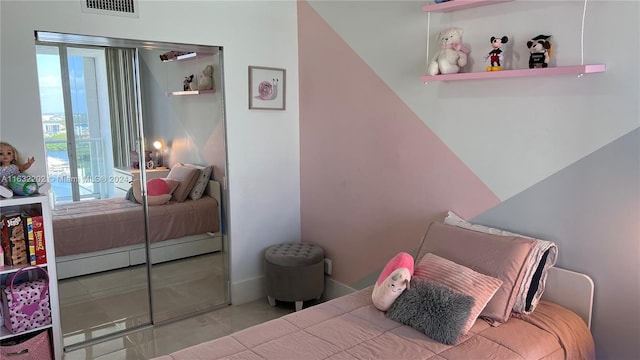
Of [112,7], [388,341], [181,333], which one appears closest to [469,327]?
[388,341]

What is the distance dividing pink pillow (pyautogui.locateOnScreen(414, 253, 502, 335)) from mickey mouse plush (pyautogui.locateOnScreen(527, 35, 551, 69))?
3.53 feet

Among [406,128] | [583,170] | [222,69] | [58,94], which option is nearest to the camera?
[583,170]

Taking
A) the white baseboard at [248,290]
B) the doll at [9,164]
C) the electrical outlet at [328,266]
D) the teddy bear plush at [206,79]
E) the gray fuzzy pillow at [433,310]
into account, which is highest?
the teddy bear plush at [206,79]

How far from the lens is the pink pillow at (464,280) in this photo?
217cm

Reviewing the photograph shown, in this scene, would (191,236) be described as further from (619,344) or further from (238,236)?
(619,344)

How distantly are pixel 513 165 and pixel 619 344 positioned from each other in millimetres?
1001

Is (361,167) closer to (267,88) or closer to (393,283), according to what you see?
(267,88)

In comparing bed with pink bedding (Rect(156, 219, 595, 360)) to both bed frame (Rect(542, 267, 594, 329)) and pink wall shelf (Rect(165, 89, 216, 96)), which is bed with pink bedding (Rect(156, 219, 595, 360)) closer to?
bed frame (Rect(542, 267, 594, 329))

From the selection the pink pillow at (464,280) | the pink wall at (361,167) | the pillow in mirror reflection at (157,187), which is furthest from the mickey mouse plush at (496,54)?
the pillow in mirror reflection at (157,187)

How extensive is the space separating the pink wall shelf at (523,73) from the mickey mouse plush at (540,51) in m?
0.05

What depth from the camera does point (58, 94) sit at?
9.37 ft

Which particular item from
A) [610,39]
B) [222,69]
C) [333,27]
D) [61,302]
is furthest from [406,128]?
[61,302]

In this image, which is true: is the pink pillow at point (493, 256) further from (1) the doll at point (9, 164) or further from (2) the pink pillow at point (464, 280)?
(1) the doll at point (9, 164)

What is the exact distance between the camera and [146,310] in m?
3.47
